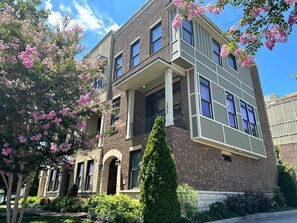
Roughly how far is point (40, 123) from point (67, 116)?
868mm

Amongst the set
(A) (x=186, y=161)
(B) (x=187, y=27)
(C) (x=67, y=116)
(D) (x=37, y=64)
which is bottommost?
(A) (x=186, y=161)

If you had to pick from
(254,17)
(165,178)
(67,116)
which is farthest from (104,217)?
(254,17)

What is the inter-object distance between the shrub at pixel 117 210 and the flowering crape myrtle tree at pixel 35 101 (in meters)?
3.10

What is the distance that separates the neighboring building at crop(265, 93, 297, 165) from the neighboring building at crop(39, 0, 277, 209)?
991 centimetres

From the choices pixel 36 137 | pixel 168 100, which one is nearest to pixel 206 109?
pixel 168 100

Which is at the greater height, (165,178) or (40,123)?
(40,123)

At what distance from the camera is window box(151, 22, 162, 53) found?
1455cm

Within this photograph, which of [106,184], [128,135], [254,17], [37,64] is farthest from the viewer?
[106,184]

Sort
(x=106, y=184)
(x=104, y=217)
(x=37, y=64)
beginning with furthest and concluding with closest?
(x=106, y=184) < (x=104, y=217) < (x=37, y=64)

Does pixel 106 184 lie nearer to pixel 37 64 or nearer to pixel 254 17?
pixel 37 64

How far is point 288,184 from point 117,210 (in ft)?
41.9

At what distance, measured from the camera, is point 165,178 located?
902 cm

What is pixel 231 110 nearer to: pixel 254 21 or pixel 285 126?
pixel 254 21

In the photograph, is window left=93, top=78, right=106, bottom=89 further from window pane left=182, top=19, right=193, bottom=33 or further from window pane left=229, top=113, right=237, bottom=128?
window pane left=229, top=113, right=237, bottom=128
